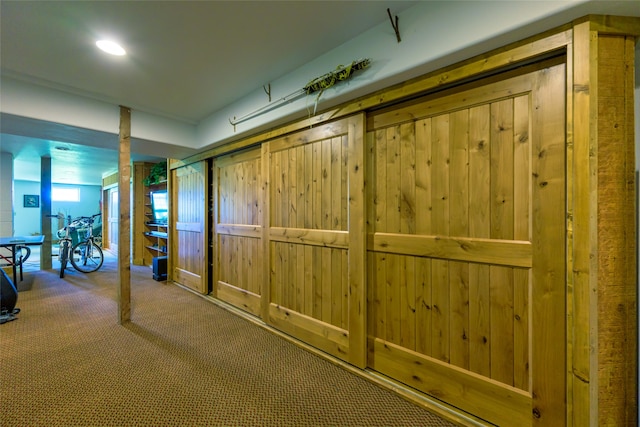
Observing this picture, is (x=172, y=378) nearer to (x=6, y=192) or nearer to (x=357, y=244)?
A: (x=357, y=244)

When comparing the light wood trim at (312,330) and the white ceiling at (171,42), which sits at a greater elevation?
the white ceiling at (171,42)

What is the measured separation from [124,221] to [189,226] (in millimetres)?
1320

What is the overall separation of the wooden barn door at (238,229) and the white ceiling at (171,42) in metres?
0.90

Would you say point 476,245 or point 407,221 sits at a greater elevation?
point 407,221

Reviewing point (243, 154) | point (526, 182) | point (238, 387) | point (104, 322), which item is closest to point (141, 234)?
point (104, 322)

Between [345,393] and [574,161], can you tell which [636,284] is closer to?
[574,161]

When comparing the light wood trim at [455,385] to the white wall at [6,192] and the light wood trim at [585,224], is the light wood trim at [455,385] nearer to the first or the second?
the light wood trim at [585,224]

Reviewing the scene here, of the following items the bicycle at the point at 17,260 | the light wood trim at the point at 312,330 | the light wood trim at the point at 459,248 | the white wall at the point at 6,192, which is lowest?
the light wood trim at the point at 312,330

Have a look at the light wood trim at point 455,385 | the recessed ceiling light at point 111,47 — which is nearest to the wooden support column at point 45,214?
A: the recessed ceiling light at point 111,47

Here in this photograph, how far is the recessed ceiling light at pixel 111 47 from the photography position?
6.22ft

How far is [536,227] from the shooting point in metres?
1.35

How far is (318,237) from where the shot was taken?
2348mm

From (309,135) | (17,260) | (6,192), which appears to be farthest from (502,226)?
(6,192)

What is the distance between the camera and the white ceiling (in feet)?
5.21
